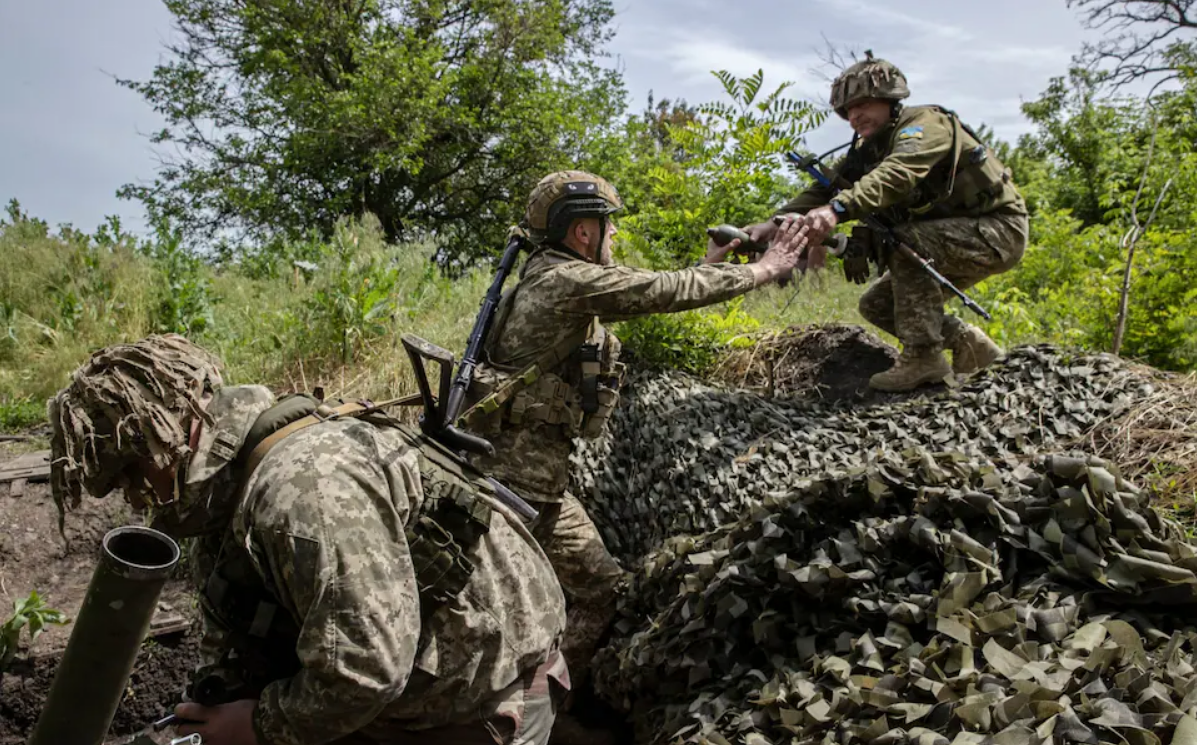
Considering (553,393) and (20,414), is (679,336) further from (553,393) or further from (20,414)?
(20,414)

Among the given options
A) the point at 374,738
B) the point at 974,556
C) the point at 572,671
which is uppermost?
the point at 974,556

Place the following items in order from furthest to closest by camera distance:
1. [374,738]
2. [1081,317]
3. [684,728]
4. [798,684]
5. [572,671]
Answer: [1081,317], [572,671], [684,728], [798,684], [374,738]

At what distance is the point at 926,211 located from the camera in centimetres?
527

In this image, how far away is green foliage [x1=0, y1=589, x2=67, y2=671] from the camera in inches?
159

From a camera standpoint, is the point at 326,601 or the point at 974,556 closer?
the point at 326,601

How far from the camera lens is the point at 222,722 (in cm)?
213

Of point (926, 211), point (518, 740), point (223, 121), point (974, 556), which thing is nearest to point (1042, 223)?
point (926, 211)

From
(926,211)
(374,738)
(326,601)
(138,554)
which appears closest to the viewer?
(326,601)

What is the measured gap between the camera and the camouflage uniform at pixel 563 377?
13.0 ft

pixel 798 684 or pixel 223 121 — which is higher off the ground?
pixel 223 121

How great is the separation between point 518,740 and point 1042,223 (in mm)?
9278

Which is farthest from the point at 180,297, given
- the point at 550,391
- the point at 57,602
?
the point at 550,391

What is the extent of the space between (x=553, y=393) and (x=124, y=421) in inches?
88.1

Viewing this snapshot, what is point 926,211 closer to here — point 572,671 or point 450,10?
point 572,671
